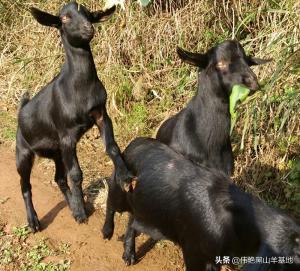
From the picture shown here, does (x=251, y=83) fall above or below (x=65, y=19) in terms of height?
below

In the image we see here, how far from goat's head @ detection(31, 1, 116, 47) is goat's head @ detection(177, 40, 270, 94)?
94 cm

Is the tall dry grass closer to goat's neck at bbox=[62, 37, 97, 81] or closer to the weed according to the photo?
the weed

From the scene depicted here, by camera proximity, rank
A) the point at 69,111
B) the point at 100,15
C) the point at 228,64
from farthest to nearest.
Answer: the point at 100,15
the point at 69,111
the point at 228,64

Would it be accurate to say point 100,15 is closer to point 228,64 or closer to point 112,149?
point 112,149

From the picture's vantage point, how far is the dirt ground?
187 inches

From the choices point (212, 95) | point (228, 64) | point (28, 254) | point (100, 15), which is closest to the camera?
point (228, 64)

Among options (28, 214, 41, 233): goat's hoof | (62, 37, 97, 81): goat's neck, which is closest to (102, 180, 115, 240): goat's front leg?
(28, 214, 41, 233): goat's hoof

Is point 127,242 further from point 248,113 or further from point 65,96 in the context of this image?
point 248,113

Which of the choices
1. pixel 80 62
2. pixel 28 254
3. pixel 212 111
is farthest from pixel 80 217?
pixel 212 111

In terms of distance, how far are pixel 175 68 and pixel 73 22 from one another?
270 cm

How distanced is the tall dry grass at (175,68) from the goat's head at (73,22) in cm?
189

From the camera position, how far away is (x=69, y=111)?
4918 millimetres

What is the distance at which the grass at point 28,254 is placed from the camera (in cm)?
A: 467

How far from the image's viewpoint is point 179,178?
3775mm
